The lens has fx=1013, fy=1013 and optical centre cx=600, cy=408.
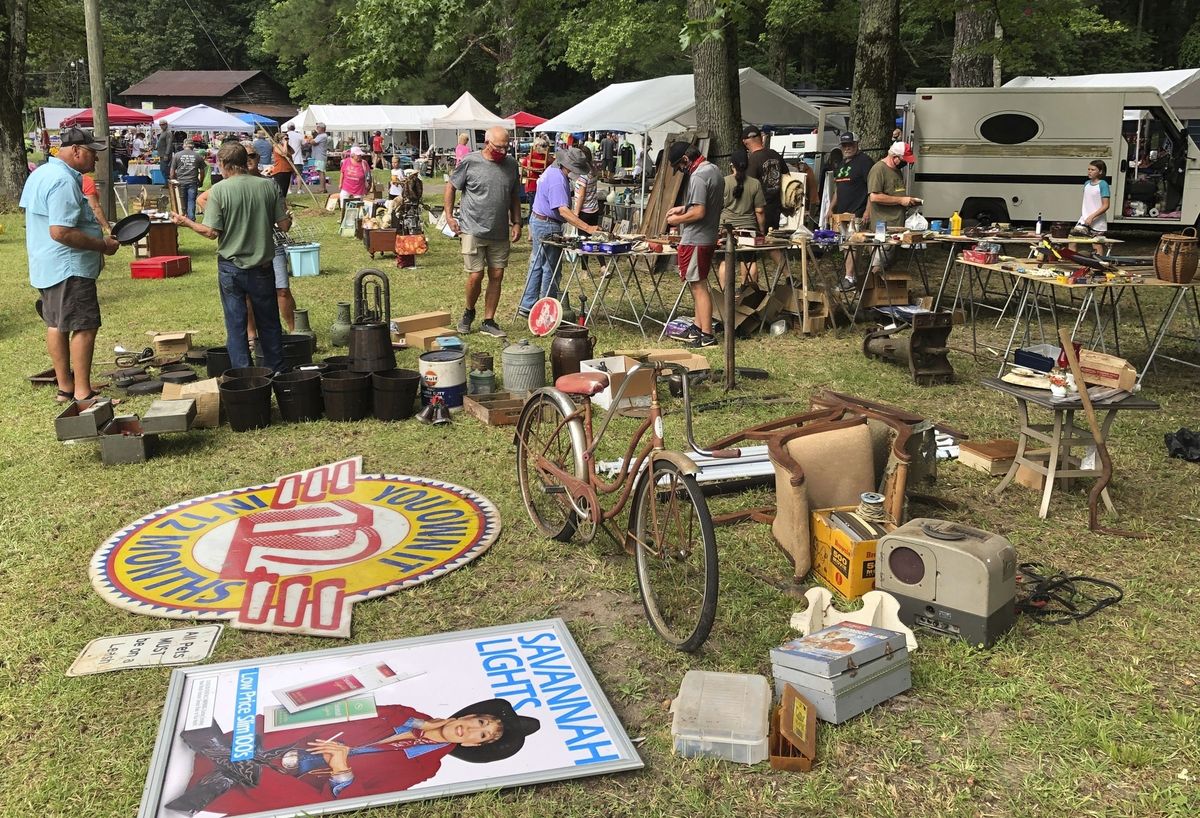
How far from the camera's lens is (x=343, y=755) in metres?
3.29

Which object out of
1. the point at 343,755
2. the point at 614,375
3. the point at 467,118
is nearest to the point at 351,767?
the point at 343,755

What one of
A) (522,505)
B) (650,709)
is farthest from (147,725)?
(522,505)

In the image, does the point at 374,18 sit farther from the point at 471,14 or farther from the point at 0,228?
the point at 0,228

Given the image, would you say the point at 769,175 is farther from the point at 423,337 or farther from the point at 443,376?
the point at 443,376

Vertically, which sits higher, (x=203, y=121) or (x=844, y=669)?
(x=203, y=121)

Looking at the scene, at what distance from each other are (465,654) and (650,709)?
77cm

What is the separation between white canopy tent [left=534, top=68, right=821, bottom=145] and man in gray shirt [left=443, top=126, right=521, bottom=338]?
339 inches

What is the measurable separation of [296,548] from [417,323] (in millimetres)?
4765

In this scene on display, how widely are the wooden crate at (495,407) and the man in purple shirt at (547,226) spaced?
9.73ft

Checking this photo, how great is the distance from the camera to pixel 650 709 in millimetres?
3637

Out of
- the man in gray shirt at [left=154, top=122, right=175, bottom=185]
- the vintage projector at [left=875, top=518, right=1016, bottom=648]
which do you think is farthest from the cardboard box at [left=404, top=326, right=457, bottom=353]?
the man in gray shirt at [left=154, top=122, right=175, bottom=185]

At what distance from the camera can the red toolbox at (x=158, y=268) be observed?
44.1 feet

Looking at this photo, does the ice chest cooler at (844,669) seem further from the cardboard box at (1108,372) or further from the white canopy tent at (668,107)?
the white canopy tent at (668,107)

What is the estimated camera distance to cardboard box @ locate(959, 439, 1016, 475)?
601 cm
